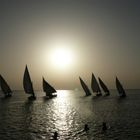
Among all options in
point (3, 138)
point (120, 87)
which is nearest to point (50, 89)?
point (120, 87)

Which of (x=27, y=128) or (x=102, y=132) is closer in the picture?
(x=102, y=132)

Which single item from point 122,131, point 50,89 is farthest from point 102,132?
point 50,89

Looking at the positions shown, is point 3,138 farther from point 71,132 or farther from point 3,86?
point 3,86

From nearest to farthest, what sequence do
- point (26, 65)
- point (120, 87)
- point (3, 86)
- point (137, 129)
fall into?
point (137, 129)
point (26, 65)
point (3, 86)
point (120, 87)

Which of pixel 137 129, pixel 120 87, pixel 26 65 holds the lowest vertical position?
pixel 137 129

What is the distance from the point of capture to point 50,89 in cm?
14788

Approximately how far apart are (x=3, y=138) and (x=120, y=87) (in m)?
115

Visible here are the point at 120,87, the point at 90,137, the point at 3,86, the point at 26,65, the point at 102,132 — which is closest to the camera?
the point at 90,137

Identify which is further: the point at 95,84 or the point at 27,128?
the point at 95,84

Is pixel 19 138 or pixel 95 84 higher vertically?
pixel 95 84

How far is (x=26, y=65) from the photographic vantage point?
12000 centimetres

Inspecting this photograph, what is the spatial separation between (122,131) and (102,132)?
13.3 ft

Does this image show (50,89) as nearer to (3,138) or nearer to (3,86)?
(3,86)

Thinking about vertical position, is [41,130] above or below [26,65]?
below
